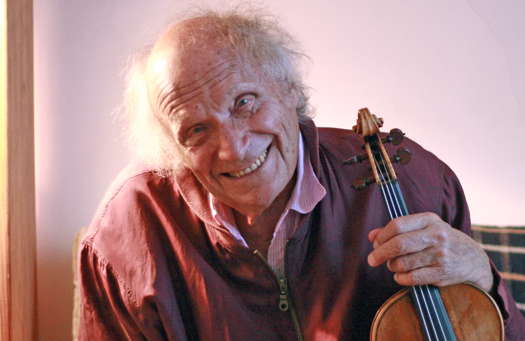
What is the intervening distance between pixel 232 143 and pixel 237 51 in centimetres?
16

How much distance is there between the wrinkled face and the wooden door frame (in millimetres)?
838

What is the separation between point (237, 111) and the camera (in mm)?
948

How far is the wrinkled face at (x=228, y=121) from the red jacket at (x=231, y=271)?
104 mm

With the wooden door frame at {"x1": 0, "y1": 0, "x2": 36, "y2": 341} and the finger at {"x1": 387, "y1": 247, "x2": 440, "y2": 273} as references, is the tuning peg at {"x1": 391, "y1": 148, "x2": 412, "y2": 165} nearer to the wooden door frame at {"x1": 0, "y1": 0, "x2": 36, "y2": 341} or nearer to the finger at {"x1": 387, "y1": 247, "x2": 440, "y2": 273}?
the finger at {"x1": 387, "y1": 247, "x2": 440, "y2": 273}

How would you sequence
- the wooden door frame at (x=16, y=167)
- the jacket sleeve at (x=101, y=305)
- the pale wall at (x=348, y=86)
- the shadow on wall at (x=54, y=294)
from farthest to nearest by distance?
the shadow on wall at (x=54, y=294) → the pale wall at (x=348, y=86) → the wooden door frame at (x=16, y=167) → the jacket sleeve at (x=101, y=305)

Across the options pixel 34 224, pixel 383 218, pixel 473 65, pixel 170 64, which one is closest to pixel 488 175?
pixel 473 65

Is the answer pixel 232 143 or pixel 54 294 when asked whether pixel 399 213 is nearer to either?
pixel 232 143

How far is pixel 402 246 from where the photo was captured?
87 centimetres

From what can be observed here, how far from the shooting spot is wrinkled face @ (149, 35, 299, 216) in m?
0.93

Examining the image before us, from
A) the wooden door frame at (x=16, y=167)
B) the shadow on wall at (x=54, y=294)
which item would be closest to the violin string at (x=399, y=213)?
the wooden door frame at (x=16, y=167)

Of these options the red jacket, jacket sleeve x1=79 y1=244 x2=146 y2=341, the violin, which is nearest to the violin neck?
the violin

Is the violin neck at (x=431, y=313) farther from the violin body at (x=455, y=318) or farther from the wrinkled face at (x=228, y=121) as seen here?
the wrinkled face at (x=228, y=121)

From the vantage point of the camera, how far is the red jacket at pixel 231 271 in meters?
1.06

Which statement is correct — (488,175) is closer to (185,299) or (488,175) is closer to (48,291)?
(185,299)
